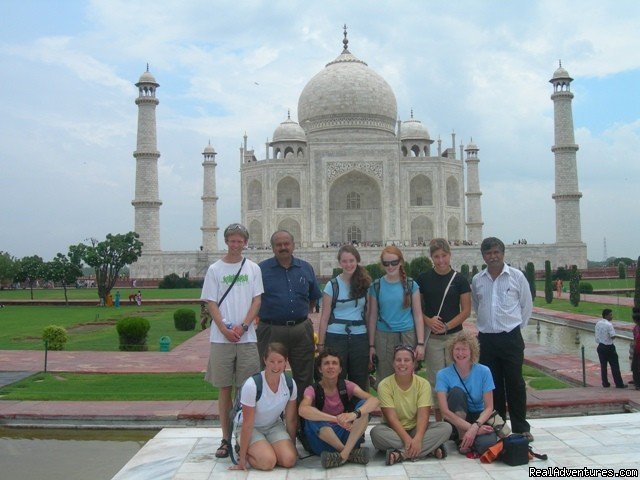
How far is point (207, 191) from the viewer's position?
3281cm

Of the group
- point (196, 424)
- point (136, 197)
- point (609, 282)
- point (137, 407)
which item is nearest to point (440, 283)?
point (196, 424)

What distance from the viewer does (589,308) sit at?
14.5 meters

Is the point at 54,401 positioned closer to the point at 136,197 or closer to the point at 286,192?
the point at 136,197

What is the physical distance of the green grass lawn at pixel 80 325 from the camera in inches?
377

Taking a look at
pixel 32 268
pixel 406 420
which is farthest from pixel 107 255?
pixel 406 420

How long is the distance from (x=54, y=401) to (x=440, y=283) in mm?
3207

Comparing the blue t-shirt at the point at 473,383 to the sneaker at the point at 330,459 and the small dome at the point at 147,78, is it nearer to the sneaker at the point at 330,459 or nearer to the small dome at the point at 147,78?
the sneaker at the point at 330,459

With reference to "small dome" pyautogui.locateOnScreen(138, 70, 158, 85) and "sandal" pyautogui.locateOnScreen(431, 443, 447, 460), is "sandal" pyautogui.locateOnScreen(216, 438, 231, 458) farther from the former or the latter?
"small dome" pyautogui.locateOnScreen(138, 70, 158, 85)

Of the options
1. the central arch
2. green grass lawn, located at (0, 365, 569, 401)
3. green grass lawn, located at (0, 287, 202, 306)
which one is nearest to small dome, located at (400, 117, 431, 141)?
the central arch

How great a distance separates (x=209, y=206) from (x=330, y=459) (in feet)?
96.5

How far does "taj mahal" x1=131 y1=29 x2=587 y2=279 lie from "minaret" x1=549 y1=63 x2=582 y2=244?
0.13 ft

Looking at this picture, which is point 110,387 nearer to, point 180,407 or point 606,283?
point 180,407

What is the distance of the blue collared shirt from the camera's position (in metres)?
4.23

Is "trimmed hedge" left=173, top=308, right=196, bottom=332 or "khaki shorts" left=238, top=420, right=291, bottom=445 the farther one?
"trimmed hedge" left=173, top=308, right=196, bottom=332
